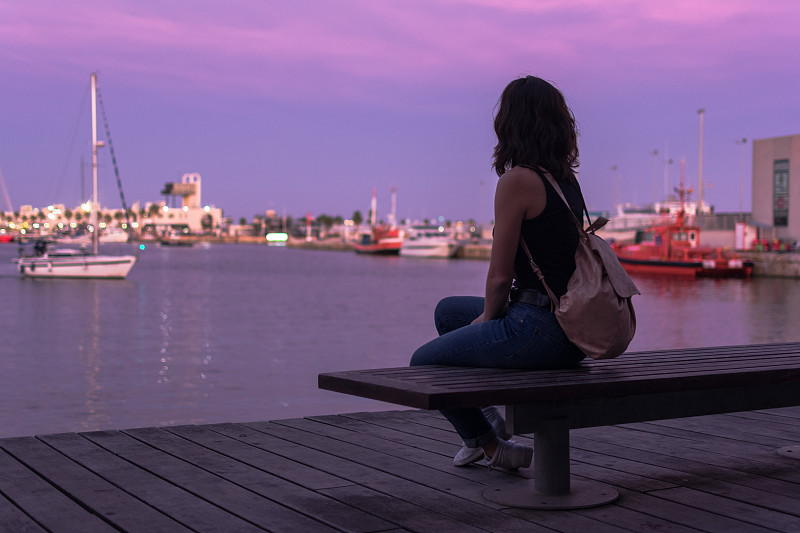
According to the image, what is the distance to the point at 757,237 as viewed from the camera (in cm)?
6181

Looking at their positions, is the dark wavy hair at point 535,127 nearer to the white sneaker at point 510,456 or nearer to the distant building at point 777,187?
the white sneaker at point 510,456

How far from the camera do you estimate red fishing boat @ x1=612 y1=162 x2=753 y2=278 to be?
1882 inches

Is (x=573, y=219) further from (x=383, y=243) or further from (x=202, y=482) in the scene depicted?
(x=383, y=243)

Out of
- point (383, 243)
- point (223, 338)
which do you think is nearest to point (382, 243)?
point (383, 243)

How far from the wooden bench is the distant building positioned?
6139cm

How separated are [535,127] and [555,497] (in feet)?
4.31

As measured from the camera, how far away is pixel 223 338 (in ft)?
70.3

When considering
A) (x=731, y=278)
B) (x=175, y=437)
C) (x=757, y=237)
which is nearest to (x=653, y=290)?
(x=731, y=278)

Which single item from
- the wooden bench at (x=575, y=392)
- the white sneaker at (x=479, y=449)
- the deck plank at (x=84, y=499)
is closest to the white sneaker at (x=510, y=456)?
the white sneaker at (x=479, y=449)

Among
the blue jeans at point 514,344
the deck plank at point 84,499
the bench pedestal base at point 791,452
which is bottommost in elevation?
the bench pedestal base at point 791,452

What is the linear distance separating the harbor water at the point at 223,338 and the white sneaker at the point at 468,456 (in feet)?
19.8

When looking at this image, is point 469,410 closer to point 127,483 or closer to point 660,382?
point 660,382

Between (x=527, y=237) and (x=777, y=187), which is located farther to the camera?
(x=777, y=187)

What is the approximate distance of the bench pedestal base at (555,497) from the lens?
3.14 metres
